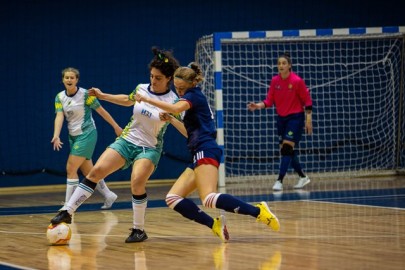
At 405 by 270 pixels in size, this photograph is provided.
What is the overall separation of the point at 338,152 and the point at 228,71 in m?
2.58

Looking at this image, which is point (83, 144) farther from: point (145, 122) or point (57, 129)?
point (145, 122)

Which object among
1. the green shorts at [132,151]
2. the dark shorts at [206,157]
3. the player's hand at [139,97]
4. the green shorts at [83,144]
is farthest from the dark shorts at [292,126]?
the player's hand at [139,97]

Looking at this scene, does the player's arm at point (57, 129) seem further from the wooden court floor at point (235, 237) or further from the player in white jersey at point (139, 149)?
the player in white jersey at point (139, 149)

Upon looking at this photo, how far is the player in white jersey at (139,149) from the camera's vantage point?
8.11 metres

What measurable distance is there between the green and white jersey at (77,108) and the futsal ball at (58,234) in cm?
372

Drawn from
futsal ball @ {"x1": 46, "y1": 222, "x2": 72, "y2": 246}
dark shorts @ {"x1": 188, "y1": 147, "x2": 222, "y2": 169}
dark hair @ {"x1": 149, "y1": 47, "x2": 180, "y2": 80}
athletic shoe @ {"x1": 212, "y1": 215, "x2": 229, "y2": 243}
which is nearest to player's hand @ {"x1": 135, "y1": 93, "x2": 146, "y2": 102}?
dark hair @ {"x1": 149, "y1": 47, "x2": 180, "y2": 80}

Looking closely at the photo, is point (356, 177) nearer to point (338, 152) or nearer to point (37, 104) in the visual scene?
point (338, 152)

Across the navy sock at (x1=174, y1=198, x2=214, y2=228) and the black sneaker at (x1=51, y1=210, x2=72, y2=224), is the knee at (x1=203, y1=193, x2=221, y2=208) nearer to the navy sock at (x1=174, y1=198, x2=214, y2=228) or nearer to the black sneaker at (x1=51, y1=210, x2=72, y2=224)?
the navy sock at (x1=174, y1=198, x2=214, y2=228)

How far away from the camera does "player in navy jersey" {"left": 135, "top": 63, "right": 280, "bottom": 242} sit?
772 cm

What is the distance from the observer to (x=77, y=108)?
38.1 ft

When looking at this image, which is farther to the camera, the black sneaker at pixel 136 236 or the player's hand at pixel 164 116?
the black sneaker at pixel 136 236

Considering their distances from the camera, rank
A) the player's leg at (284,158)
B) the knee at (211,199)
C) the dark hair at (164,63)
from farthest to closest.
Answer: the player's leg at (284,158) → the dark hair at (164,63) → the knee at (211,199)

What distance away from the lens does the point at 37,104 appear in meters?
15.8

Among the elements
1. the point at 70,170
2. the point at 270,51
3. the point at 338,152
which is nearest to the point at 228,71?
the point at 270,51
